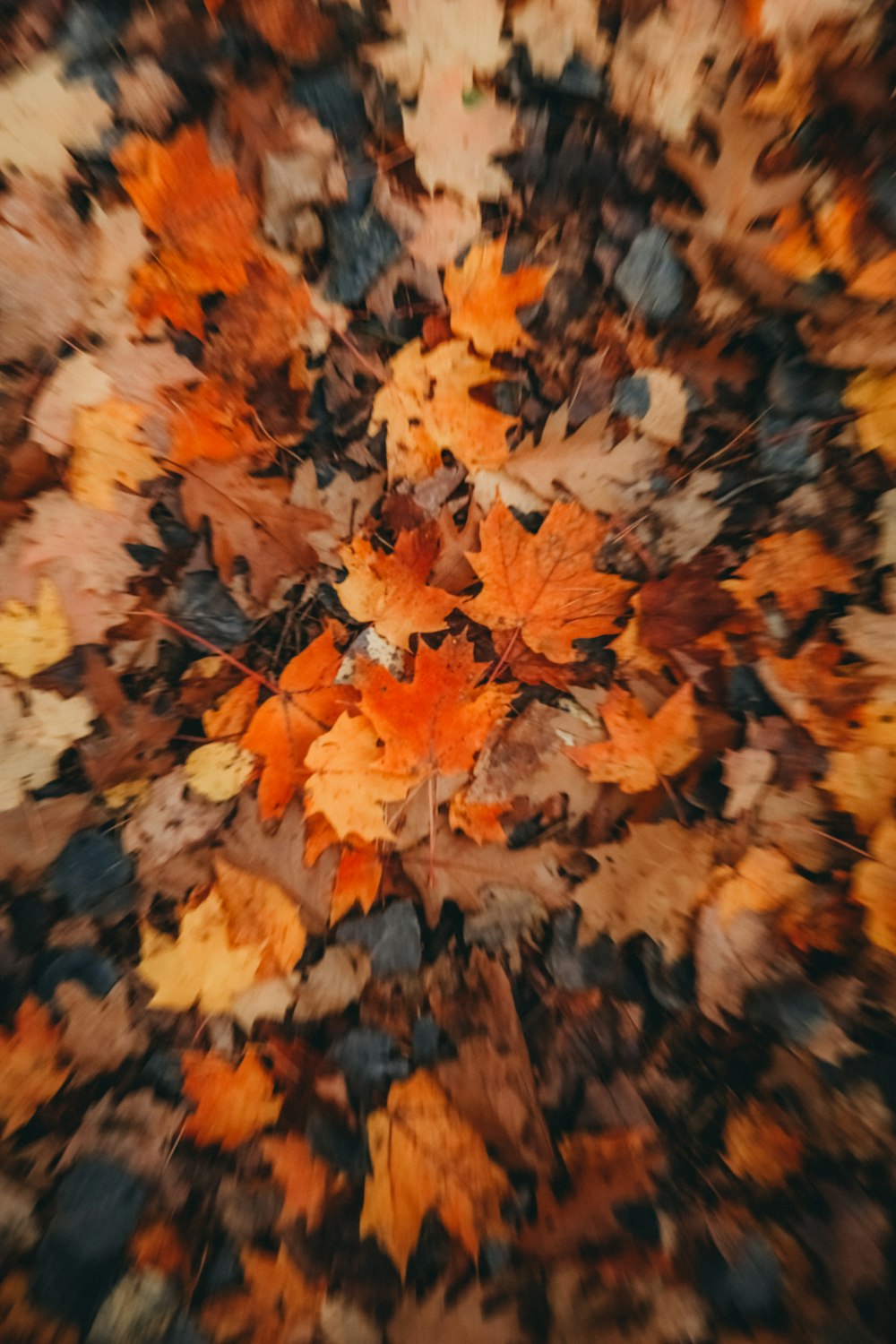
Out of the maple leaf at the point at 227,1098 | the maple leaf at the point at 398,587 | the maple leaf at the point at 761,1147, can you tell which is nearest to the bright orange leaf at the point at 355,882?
the maple leaf at the point at 227,1098

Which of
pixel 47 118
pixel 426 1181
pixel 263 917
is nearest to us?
pixel 47 118

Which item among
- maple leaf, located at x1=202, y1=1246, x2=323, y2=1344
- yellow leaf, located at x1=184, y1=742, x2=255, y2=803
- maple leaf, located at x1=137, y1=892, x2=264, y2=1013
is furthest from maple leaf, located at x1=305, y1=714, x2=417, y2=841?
maple leaf, located at x1=202, y1=1246, x2=323, y2=1344

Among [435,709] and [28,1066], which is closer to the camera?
[28,1066]

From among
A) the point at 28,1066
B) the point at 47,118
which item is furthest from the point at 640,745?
the point at 47,118

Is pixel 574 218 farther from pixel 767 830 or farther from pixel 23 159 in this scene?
pixel 767 830

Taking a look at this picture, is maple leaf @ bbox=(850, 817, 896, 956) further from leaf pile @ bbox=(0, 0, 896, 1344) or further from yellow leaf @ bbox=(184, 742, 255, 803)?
yellow leaf @ bbox=(184, 742, 255, 803)

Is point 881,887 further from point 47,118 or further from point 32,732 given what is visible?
point 47,118

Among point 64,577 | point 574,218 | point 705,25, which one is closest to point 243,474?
point 64,577
